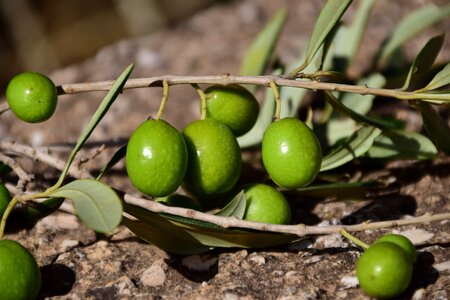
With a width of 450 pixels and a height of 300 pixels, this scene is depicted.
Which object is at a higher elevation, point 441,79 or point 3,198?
point 441,79

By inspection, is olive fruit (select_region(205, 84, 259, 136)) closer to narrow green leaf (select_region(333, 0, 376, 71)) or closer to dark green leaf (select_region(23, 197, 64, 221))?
dark green leaf (select_region(23, 197, 64, 221))

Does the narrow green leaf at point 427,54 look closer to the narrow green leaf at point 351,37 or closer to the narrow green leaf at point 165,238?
the narrow green leaf at point 351,37

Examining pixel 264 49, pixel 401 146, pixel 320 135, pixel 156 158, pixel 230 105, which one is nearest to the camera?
pixel 156 158

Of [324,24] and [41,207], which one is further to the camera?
[324,24]

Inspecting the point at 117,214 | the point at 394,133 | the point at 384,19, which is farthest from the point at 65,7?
the point at 117,214

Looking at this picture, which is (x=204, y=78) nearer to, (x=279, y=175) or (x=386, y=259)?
(x=279, y=175)

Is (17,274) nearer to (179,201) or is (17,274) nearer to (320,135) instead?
(179,201)

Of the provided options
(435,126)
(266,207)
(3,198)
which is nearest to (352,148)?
(435,126)
